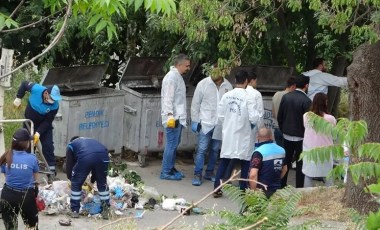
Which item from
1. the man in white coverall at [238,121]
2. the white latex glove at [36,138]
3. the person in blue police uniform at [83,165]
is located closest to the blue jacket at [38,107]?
the white latex glove at [36,138]

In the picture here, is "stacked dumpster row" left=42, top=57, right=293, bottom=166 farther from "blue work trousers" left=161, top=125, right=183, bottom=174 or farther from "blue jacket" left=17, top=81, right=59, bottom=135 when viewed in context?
"blue work trousers" left=161, top=125, right=183, bottom=174

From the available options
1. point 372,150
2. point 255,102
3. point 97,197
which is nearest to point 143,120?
point 255,102

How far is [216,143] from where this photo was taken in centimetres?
1299

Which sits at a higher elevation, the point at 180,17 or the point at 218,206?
the point at 180,17

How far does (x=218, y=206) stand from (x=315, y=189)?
1264mm

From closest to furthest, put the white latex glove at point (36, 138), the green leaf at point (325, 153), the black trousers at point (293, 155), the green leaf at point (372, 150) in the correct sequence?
the green leaf at point (372, 150)
the green leaf at point (325, 153)
the white latex glove at point (36, 138)
the black trousers at point (293, 155)

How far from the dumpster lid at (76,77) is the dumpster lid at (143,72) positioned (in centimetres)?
39

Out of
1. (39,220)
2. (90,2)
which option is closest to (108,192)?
(39,220)

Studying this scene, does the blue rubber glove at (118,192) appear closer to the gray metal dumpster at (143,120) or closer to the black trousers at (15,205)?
the black trousers at (15,205)

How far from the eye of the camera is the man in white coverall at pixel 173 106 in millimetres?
12703

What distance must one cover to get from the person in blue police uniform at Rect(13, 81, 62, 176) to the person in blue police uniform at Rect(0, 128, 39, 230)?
8.65 ft

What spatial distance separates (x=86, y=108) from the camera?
1338 cm

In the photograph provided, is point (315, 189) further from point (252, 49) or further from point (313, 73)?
point (252, 49)

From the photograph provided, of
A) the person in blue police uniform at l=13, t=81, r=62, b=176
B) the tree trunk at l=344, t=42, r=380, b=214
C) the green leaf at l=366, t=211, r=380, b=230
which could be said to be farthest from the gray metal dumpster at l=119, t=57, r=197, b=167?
the green leaf at l=366, t=211, r=380, b=230
